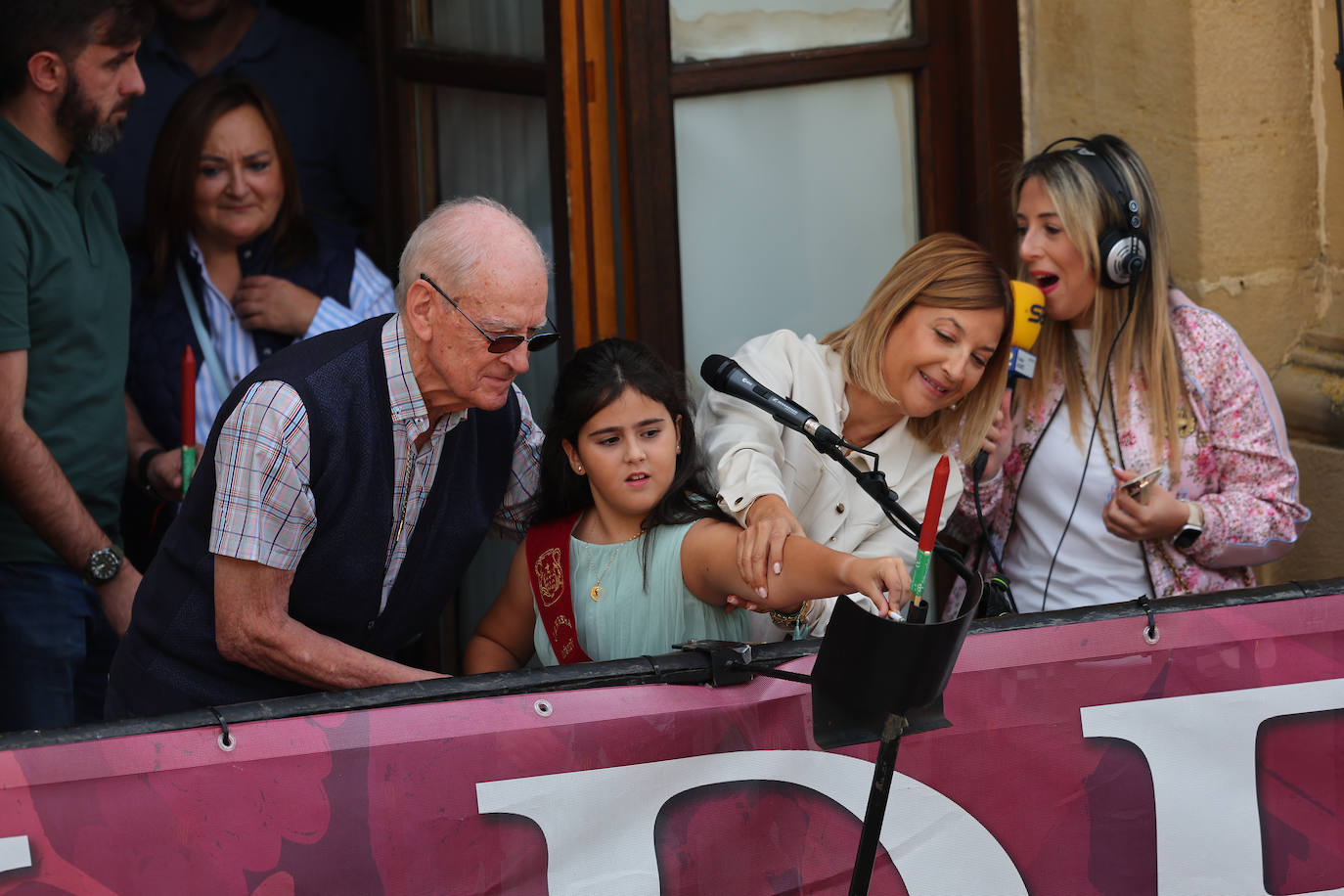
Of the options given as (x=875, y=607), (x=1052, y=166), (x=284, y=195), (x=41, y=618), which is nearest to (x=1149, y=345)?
(x=1052, y=166)

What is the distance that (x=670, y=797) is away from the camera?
232 centimetres

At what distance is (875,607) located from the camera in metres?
2.40

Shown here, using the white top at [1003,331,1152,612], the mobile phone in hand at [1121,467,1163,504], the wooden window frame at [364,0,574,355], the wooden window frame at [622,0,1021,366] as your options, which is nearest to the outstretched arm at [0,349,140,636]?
the wooden window frame at [622,0,1021,366]

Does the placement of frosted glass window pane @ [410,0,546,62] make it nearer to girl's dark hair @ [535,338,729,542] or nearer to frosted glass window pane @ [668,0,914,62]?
frosted glass window pane @ [668,0,914,62]

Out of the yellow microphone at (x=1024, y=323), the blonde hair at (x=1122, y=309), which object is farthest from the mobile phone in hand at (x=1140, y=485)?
the yellow microphone at (x=1024, y=323)

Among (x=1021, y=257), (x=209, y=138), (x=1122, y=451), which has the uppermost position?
(x=209, y=138)

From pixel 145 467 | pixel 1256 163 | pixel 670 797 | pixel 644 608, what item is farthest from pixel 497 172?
pixel 670 797

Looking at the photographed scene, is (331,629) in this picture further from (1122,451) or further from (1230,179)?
(1230,179)

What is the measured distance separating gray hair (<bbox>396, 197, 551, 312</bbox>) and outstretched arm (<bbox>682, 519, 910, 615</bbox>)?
2.04 ft

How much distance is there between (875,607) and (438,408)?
2.93 feet

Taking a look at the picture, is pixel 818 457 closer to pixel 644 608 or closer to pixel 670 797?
pixel 644 608

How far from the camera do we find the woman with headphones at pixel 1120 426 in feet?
10.8

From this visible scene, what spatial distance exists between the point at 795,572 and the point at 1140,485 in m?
1.04

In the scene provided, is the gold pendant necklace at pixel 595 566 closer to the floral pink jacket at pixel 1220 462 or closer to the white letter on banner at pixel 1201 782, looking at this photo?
the floral pink jacket at pixel 1220 462
